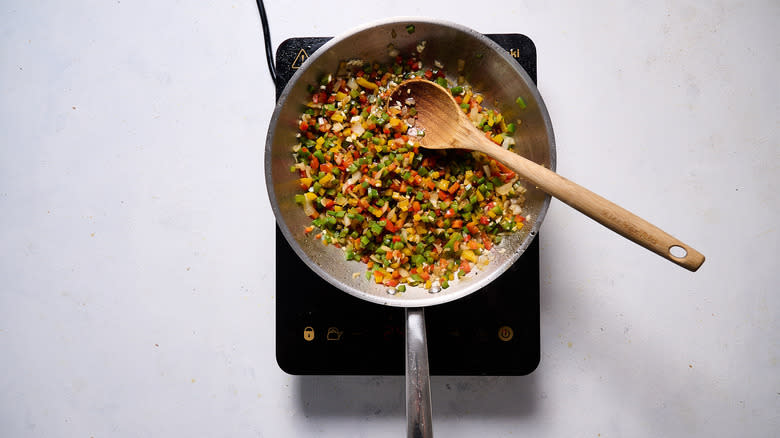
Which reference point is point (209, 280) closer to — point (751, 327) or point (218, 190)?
point (218, 190)

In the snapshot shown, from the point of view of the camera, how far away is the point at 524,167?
2.92 feet

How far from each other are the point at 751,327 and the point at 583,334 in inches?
15.3

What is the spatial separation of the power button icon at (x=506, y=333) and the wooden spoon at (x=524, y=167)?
32 centimetres

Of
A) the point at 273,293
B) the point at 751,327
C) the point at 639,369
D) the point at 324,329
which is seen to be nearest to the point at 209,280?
the point at 273,293

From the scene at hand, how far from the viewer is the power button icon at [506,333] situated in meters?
1.05

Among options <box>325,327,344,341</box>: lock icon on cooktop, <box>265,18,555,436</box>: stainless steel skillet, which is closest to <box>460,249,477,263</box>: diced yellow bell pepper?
<box>265,18,555,436</box>: stainless steel skillet

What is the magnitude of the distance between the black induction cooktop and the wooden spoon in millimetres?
203

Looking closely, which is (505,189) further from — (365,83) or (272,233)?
(272,233)

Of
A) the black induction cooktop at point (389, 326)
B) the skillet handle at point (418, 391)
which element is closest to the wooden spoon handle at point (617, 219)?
the black induction cooktop at point (389, 326)

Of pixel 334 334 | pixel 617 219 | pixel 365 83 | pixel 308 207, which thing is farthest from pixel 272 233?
pixel 617 219

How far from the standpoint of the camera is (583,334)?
1.14 metres

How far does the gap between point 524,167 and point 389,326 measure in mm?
428

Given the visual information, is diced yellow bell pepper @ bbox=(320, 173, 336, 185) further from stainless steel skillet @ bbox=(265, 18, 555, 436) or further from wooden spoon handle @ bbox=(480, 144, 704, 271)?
wooden spoon handle @ bbox=(480, 144, 704, 271)

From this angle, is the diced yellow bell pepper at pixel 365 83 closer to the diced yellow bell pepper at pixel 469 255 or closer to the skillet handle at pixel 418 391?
the diced yellow bell pepper at pixel 469 255
